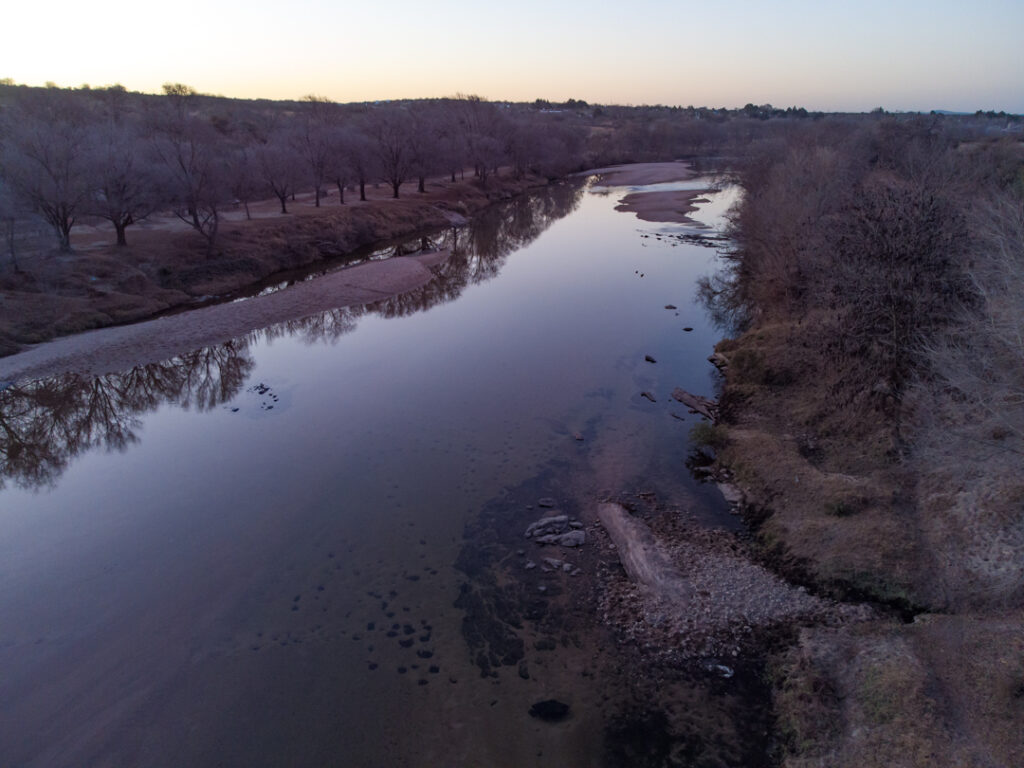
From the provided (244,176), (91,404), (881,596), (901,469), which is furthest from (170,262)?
(881,596)

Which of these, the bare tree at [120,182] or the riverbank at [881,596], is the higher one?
the bare tree at [120,182]

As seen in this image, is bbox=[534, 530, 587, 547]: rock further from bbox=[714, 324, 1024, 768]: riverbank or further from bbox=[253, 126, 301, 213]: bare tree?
bbox=[253, 126, 301, 213]: bare tree

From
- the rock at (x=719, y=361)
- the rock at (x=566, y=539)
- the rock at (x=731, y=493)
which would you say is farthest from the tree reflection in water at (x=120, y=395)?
the rock at (x=731, y=493)

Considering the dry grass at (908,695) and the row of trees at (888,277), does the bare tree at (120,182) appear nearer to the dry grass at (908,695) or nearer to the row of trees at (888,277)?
the row of trees at (888,277)

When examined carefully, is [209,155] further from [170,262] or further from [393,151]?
[393,151]

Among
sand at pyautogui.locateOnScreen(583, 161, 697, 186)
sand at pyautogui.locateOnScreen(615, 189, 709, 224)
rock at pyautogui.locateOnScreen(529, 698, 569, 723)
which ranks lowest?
rock at pyautogui.locateOnScreen(529, 698, 569, 723)

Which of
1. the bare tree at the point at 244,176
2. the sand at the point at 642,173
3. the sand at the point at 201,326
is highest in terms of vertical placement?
the sand at the point at 642,173

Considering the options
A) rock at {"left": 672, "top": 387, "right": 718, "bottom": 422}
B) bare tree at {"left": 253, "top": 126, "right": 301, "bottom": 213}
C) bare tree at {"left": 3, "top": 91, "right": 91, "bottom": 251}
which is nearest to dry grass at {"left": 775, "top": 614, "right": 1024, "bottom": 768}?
rock at {"left": 672, "top": 387, "right": 718, "bottom": 422}
